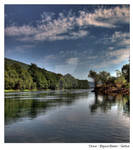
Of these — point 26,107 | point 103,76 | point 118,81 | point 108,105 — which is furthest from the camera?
point 103,76

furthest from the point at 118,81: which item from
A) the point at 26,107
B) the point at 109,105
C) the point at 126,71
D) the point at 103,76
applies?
the point at 26,107

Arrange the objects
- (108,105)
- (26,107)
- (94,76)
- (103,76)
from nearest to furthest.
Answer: (26,107) → (108,105) → (103,76) → (94,76)

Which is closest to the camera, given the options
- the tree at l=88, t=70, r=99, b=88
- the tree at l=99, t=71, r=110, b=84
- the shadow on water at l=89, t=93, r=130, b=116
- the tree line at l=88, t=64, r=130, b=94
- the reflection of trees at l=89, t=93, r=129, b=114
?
the shadow on water at l=89, t=93, r=130, b=116

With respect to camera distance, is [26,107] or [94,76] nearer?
[26,107]

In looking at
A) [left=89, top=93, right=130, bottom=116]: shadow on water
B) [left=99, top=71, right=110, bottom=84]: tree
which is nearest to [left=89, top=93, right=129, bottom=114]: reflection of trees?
[left=89, top=93, right=130, bottom=116]: shadow on water

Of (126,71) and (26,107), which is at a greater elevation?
(126,71)

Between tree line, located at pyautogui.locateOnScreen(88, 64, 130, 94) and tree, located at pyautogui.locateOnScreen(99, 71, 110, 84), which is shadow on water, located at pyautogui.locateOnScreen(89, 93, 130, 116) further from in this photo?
tree, located at pyautogui.locateOnScreen(99, 71, 110, 84)

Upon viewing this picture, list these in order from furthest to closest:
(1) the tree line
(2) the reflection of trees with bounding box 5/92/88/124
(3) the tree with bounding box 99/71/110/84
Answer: (3) the tree with bounding box 99/71/110/84 < (1) the tree line < (2) the reflection of trees with bounding box 5/92/88/124

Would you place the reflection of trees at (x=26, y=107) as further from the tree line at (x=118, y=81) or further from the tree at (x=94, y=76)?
the tree at (x=94, y=76)

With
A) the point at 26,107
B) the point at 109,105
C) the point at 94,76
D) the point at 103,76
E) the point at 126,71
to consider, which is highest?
the point at 126,71

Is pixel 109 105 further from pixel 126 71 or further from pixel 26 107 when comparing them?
pixel 126 71

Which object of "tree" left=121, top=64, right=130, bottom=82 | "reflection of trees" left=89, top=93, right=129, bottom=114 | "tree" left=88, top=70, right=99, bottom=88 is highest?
"tree" left=121, top=64, right=130, bottom=82

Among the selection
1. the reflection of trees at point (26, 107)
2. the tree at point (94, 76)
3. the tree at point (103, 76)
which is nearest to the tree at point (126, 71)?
the tree at point (103, 76)
